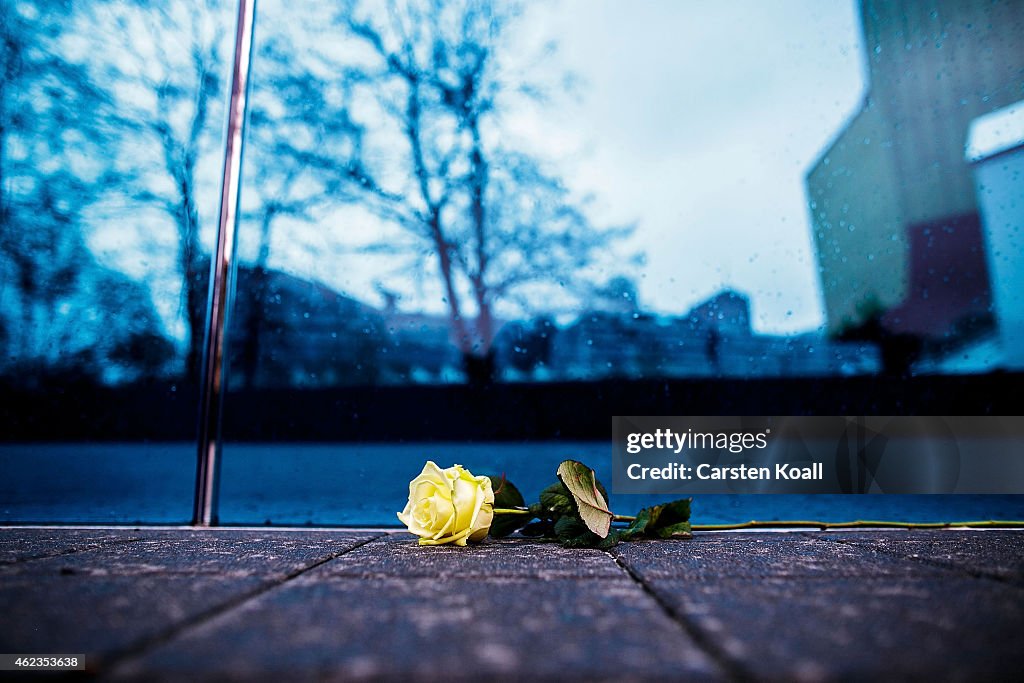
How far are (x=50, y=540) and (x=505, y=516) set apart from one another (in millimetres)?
788

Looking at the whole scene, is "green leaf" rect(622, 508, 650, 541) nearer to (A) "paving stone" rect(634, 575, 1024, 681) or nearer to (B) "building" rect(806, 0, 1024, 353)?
(A) "paving stone" rect(634, 575, 1024, 681)

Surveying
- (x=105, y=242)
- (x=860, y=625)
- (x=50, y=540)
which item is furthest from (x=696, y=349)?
(x=105, y=242)

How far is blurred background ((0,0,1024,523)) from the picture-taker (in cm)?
144

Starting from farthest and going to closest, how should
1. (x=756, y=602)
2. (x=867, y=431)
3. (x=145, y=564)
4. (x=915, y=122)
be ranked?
(x=915, y=122) < (x=867, y=431) < (x=145, y=564) < (x=756, y=602)

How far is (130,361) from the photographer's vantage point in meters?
1.48

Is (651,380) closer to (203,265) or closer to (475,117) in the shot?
(475,117)

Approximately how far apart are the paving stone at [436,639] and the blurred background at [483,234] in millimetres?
848

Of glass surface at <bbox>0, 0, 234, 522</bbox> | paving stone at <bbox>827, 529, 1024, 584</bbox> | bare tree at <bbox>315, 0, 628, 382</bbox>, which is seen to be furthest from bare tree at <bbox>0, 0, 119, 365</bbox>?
paving stone at <bbox>827, 529, 1024, 584</bbox>

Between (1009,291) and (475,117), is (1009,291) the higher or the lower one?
the lower one

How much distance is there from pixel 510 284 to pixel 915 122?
43.2 inches

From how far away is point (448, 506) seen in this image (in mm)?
912

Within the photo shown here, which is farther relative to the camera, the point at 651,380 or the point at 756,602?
the point at 651,380

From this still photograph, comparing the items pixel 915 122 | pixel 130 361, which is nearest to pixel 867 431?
pixel 915 122

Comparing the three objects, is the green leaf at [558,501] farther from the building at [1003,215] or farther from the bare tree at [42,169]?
the bare tree at [42,169]
